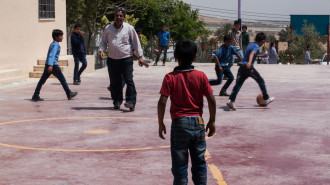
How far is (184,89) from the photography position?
5109 mm

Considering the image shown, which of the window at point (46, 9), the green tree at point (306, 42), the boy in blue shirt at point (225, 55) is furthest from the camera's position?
the green tree at point (306, 42)

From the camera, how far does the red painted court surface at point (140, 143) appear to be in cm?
638

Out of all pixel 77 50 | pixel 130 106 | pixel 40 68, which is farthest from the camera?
pixel 40 68

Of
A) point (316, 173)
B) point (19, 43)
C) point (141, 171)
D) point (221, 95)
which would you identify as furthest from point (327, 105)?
point (19, 43)

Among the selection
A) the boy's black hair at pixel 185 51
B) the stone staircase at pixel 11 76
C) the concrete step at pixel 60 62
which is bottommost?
the stone staircase at pixel 11 76

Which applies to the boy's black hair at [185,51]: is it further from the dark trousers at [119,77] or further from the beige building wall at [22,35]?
the beige building wall at [22,35]

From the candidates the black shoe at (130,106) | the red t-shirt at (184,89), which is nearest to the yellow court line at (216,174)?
the red t-shirt at (184,89)

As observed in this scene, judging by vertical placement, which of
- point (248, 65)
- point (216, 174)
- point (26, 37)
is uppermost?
point (26, 37)

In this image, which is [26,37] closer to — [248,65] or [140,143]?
[248,65]

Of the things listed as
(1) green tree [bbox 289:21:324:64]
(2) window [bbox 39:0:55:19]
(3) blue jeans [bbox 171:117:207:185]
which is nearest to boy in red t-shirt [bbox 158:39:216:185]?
(3) blue jeans [bbox 171:117:207:185]

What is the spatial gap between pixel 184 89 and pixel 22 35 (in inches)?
583

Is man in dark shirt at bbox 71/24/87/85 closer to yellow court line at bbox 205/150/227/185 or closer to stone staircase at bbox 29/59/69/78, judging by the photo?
stone staircase at bbox 29/59/69/78

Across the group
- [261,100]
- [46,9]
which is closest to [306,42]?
[46,9]

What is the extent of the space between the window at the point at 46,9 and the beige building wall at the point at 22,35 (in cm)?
19
